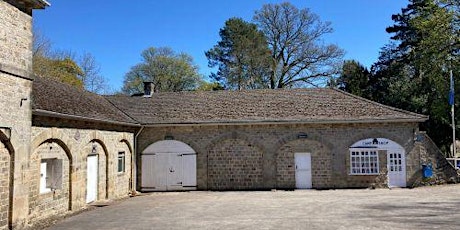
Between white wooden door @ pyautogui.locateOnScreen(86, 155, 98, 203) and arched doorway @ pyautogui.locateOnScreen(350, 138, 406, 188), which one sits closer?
white wooden door @ pyautogui.locateOnScreen(86, 155, 98, 203)

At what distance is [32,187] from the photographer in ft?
36.0

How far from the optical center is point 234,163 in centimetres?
1892

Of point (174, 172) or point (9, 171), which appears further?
point (174, 172)

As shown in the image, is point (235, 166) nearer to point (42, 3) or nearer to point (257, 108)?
point (257, 108)

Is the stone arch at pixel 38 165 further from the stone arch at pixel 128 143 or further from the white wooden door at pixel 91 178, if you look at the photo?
the stone arch at pixel 128 143

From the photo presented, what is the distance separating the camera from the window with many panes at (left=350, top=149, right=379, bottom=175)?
18.4m

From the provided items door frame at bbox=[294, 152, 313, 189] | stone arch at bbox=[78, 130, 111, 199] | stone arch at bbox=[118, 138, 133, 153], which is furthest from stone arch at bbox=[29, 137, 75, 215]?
door frame at bbox=[294, 152, 313, 189]

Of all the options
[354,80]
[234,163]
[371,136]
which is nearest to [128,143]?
[234,163]

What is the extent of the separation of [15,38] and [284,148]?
12580 millimetres

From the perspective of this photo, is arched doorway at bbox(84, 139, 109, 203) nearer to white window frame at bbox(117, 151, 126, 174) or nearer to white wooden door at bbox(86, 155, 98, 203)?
white wooden door at bbox(86, 155, 98, 203)

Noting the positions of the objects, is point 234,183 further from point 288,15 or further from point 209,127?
point 288,15

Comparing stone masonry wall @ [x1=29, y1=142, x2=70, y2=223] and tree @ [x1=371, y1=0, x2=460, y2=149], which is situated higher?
tree @ [x1=371, y1=0, x2=460, y2=149]

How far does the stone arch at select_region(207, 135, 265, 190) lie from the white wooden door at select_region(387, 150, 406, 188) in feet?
20.1

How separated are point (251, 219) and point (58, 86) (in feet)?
33.5
